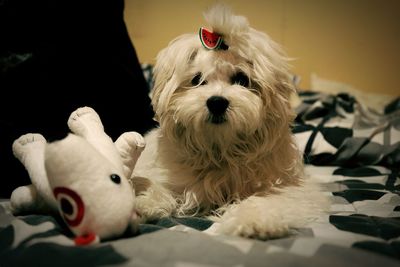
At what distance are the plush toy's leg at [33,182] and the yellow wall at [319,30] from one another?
1.60m

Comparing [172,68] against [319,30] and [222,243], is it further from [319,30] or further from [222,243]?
[319,30]

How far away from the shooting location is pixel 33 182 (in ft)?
2.83

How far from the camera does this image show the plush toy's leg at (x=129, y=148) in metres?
0.96

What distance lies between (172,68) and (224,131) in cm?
27

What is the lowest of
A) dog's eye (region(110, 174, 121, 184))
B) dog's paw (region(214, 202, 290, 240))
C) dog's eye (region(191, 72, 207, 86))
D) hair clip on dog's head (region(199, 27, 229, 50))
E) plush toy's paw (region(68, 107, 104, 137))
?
dog's paw (region(214, 202, 290, 240))

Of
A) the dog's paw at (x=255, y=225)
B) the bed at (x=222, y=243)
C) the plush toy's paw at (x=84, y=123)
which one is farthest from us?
the plush toy's paw at (x=84, y=123)

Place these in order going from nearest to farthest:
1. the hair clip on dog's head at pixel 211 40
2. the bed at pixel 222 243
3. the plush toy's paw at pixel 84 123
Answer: the bed at pixel 222 243 < the plush toy's paw at pixel 84 123 < the hair clip on dog's head at pixel 211 40

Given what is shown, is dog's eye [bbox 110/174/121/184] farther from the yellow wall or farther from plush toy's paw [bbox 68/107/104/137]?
the yellow wall

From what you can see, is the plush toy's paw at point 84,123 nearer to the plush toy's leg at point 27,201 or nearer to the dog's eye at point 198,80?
the plush toy's leg at point 27,201

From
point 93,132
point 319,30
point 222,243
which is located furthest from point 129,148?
point 319,30

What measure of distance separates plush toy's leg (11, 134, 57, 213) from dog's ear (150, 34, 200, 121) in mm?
365

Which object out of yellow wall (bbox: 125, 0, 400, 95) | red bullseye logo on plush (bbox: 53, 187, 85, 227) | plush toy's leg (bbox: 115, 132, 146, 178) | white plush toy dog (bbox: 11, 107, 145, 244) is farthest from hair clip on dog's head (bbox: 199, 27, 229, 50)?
yellow wall (bbox: 125, 0, 400, 95)

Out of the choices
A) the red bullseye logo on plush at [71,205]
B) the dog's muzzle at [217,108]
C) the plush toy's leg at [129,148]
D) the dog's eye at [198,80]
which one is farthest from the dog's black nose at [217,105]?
the red bullseye logo on plush at [71,205]

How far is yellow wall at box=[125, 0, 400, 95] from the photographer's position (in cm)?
238
